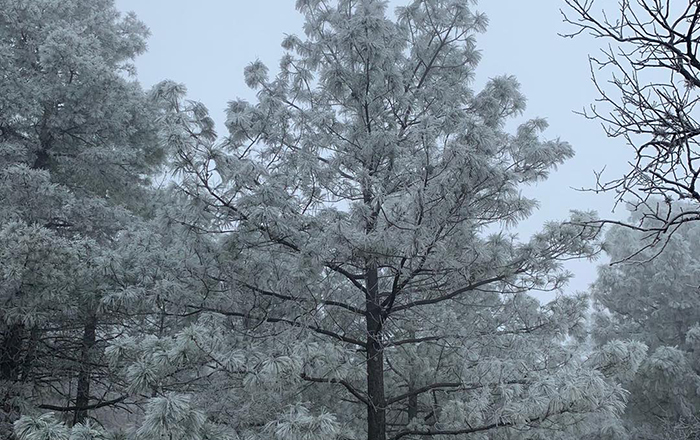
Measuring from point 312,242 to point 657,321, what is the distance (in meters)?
10.4

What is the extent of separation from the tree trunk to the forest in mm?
31

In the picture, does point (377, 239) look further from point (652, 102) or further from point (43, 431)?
point (43, 431)

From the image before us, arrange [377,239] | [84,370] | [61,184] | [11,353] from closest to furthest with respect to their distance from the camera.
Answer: [377,239] < [11,353] < [84,370] < [61,184]

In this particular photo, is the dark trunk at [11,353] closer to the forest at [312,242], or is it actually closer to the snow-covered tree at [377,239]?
the forest at [312,242]

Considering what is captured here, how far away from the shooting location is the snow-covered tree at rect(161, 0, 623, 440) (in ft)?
18.3

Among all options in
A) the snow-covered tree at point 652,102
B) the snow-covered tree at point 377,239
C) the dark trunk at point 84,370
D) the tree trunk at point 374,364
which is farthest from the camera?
the dark trunk at point 84,370

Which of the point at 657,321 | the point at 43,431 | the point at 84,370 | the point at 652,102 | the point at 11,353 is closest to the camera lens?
the point at 652,102

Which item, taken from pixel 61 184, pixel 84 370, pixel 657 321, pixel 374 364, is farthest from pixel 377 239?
pixel 657 321

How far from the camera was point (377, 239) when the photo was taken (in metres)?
5.80

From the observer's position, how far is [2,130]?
8875 mm

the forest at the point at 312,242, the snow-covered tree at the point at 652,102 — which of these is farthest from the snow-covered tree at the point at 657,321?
the snow-covered tree at the point at 652,102

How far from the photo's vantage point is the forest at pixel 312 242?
5477 mm

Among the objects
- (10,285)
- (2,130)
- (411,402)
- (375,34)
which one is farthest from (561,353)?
(2,130)

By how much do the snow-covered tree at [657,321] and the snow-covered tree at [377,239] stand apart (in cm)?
517
